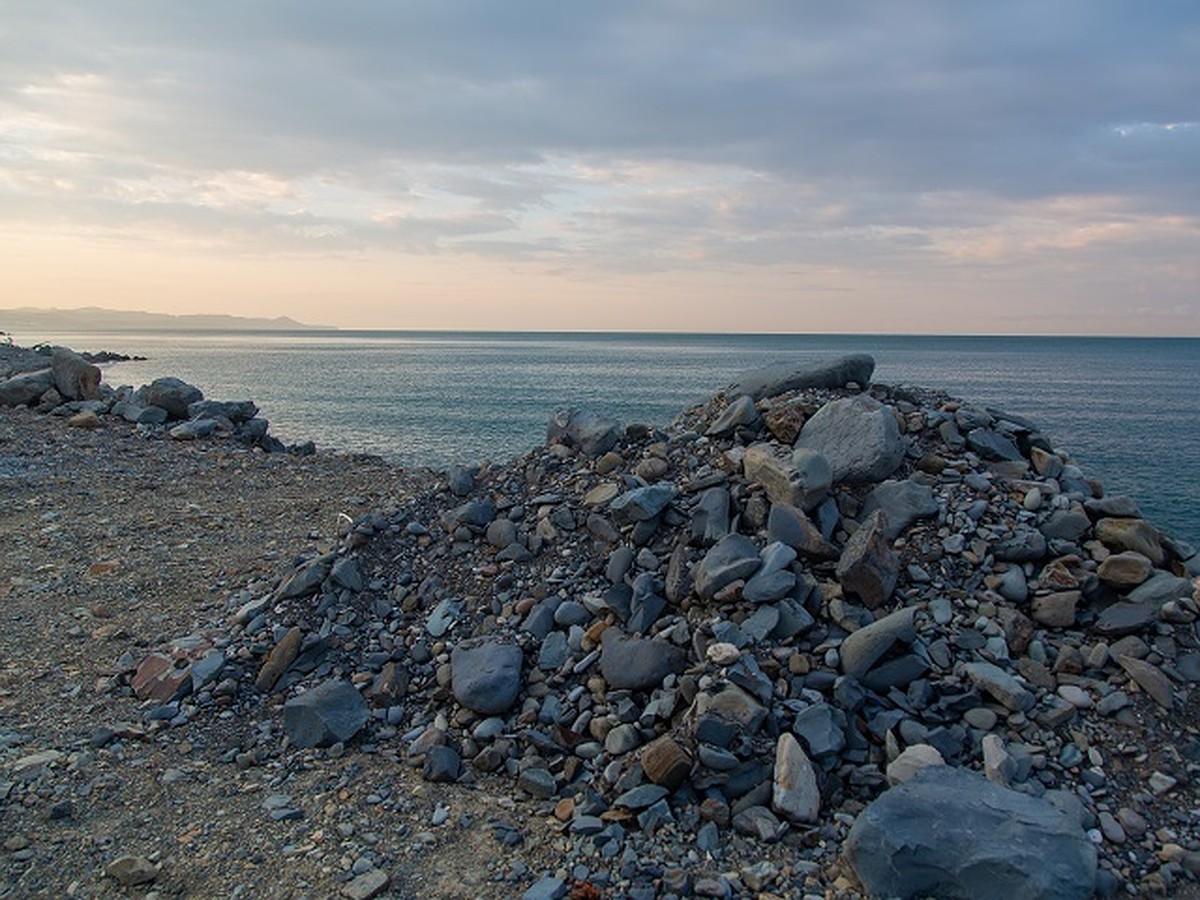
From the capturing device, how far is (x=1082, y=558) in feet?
22.1

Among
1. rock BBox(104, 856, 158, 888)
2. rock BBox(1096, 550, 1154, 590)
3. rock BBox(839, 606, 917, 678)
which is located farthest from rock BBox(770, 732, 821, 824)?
rock BBox(104, 856, 158, 888)

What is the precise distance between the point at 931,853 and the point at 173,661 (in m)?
5.88

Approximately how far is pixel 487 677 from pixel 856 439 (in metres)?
3.81

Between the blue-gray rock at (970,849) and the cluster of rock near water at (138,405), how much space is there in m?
16.3

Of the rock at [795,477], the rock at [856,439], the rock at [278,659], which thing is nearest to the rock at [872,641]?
the rock at [795,477]

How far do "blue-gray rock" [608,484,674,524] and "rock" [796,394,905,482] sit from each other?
1357 millimetres

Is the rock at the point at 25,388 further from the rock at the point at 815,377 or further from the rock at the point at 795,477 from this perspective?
the rock at the point at 795,477

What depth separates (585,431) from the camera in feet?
30.4

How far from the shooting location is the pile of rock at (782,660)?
491cm

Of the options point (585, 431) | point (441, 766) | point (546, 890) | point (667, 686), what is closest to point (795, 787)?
point (667, 686)

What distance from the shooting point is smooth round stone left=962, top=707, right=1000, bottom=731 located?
5.67m

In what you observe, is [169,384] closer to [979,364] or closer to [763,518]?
[763,518]

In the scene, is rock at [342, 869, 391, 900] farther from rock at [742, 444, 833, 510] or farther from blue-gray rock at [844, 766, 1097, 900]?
rock at [742, 444, 833, 510]

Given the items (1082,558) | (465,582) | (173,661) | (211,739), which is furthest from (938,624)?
(173,661)
